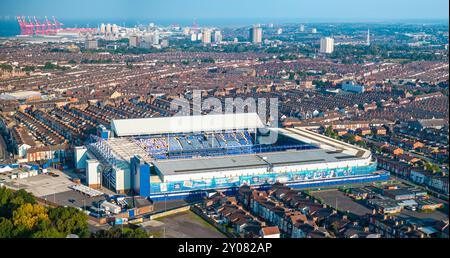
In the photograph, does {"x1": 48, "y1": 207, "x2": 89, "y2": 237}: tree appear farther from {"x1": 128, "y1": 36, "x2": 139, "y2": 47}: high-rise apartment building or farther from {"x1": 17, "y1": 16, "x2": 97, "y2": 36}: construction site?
{"x1": 17, "y1": 16, "x2": 97, "y2": 36}: construction site

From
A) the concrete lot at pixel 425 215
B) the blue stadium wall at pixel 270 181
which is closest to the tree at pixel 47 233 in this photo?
the blue stadium wall at pixel 270 181

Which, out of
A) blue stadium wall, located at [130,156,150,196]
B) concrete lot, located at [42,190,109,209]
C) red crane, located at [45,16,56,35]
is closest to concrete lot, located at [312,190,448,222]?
blue stadium wall, located at [130,156,150,196]

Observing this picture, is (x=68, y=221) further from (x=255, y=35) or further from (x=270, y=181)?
(x=255, y=35)

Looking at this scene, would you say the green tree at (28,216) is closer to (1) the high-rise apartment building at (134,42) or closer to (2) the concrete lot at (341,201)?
(2) the concrete lot at (341,201)

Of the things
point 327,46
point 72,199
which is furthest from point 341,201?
point 327,46

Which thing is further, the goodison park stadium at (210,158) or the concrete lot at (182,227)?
the goodison park stadium at (210,158)
